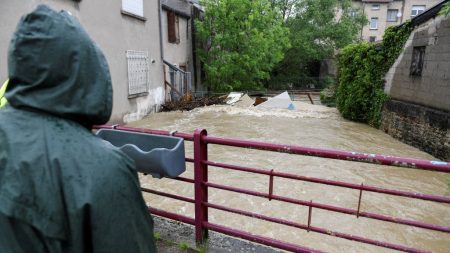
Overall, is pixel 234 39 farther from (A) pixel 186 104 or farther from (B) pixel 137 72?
(B) pixel 137 72

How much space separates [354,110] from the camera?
13.6m

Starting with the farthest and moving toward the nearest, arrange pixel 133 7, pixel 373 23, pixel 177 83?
pixel 373 23, pixel 177 83, pixel 133 7

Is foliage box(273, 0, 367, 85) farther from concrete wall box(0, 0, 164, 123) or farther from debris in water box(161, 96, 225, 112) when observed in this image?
concrete wall box(0, 0, 164, 123)

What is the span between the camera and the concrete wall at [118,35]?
723 centimetres

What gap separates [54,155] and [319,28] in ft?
96.8

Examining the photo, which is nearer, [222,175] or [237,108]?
[222,175]

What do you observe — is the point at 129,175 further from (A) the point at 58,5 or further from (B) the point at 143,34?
(B) the point at 143,34

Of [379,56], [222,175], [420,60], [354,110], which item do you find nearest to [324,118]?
[354,110]

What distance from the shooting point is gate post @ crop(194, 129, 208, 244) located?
269 cm

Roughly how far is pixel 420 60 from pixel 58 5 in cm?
1026

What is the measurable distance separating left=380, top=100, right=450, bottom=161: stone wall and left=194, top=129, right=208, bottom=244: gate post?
7.96 m

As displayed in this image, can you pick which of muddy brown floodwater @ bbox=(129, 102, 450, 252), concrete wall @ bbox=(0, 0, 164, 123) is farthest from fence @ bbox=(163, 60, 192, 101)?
muddy brown floodwater @ bbox=(129, 102, 450, 252)

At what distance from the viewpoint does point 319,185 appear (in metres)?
6.85

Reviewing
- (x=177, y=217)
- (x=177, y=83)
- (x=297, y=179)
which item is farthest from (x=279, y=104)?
(x=297, y=179)
